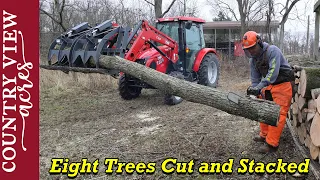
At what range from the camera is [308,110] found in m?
4.54

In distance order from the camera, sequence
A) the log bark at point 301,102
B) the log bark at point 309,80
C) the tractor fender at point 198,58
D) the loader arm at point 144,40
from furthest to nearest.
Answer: the tractor fender at point 198,58 < the loader arm at point 144,40 < the log bark at point 301,102 < the log bark at point 309,80

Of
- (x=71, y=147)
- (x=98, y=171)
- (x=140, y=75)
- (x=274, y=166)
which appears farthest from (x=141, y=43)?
(x=274, y=166)

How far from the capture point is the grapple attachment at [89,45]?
6.57 metres

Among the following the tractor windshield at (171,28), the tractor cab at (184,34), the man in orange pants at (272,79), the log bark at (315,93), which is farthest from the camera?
the tractor windshield at (171,28)

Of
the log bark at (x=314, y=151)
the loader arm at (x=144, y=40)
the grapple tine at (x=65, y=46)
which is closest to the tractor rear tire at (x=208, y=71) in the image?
the loader arm at (x=144, y=40)

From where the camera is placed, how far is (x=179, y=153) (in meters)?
4.63

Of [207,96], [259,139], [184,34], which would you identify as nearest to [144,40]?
[184,34]

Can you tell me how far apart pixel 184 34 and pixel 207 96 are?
4.48 metres

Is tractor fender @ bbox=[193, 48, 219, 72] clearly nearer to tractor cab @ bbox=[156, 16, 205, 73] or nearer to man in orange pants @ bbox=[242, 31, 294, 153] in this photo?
tractor cab @ bbox=[156, 16, 205, 73]

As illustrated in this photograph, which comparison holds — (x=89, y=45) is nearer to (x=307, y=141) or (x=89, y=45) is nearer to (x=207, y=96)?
(x=207, y=96)

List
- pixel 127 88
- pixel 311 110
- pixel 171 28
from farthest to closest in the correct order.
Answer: pixel 171 28
pixel 127 88
pixel 311 110

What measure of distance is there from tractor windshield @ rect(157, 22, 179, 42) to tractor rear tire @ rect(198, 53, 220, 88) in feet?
3.72

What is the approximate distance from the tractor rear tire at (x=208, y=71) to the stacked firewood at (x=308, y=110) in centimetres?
389

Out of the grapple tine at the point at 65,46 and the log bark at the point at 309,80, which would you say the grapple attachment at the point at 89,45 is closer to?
the grapple tine at the point at 65,46
